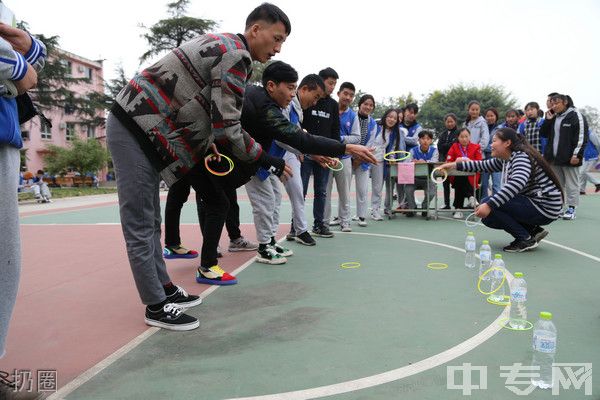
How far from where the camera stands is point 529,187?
5.24m

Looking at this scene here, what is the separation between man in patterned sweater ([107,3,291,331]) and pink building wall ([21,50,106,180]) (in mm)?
33673

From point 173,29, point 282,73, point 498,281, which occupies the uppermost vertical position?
point 173,29

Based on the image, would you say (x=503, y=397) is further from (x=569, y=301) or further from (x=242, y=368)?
(x=569, y=301)

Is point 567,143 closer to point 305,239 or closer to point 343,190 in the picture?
point 343,190

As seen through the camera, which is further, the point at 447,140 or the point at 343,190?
the point at 447,140

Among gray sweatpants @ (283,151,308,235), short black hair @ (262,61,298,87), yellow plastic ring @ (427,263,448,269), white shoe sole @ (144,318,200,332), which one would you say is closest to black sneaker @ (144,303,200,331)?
white shoe sole @ (144,318,200,332)

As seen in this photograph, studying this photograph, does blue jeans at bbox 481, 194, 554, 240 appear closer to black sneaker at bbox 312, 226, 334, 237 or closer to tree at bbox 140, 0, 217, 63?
black sneaker at bbox 312, 226, 334, 237

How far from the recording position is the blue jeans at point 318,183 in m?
6.20

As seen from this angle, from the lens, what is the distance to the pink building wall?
119 ft

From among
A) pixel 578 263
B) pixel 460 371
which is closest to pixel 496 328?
pixel 460 371

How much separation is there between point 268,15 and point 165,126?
1.10 meters

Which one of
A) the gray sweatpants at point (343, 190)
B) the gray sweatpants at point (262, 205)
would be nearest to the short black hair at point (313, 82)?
the gray sweatpants at point (262, 205)

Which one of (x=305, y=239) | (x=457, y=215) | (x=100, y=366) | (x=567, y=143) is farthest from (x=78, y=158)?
(x=100, y=366)

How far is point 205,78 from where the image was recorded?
2830 mm
